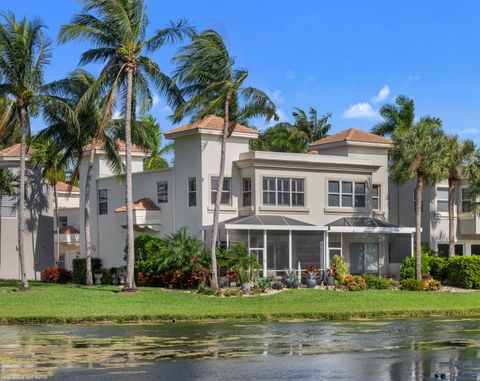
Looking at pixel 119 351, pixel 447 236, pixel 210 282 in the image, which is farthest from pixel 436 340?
pixel 447 236

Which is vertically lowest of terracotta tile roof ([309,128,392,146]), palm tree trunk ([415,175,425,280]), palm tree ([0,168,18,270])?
palm tree trunk ([415,175,425,280])

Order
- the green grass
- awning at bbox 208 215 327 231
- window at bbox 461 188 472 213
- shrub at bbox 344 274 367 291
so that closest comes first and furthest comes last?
the green grass, shrub at bbox 344 274 367 291, awning at bbox 208 215 327 231, window at bbox 461 188 472 213

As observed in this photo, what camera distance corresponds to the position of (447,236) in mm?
52312

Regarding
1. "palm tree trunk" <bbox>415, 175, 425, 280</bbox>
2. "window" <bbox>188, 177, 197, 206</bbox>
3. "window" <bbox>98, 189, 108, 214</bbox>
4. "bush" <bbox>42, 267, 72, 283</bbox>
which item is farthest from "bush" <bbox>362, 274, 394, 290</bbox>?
"bush" <bbox>42, 267, 72, 283</bbox>

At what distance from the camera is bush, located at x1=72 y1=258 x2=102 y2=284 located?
48625 millimetres

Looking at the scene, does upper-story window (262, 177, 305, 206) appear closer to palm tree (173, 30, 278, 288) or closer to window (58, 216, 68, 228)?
palm tree (173, 30, 278, 288)

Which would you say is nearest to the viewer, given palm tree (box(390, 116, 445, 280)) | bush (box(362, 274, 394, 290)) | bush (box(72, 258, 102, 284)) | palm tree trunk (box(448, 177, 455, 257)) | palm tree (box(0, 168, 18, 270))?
bush (box(362, 274, 394, 290))

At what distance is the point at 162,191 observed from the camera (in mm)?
46875

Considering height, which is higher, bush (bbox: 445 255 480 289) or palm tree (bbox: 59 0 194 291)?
palm tree (bbox: 59 0 194 291)

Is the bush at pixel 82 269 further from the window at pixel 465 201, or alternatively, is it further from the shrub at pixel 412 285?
the window at pixel 465 201

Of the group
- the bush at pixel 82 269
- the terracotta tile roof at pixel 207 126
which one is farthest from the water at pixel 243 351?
the bush at pixel 82 269

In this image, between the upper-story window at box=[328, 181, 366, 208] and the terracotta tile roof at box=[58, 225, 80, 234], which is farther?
the terracotta tile roof at box=[58, 225, 80, 234]

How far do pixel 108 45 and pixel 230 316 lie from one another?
1491 centimetres

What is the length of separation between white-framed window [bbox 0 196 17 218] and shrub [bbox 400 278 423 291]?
2438 cm
